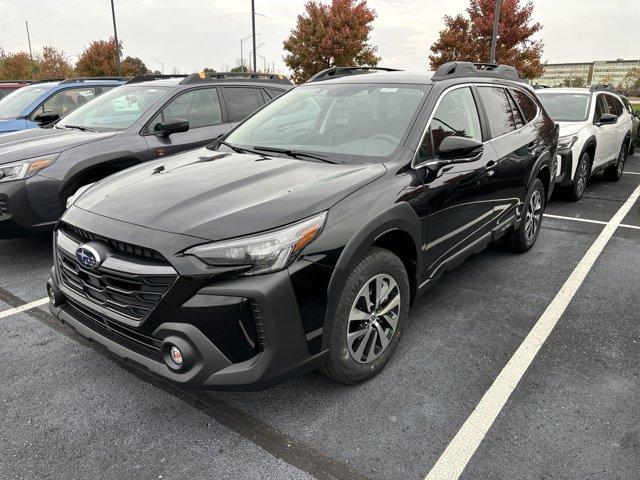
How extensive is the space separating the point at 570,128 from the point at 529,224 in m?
2.94

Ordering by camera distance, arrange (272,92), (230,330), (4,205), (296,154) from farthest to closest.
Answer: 1. (272,92)
2. (4,205)
3. (296,154)
4. (230,330)

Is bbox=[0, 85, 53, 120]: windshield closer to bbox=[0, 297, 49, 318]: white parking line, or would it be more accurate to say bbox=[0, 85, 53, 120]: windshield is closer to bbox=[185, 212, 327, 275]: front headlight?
bbox=[0, 297, 49, 318]: white parking line

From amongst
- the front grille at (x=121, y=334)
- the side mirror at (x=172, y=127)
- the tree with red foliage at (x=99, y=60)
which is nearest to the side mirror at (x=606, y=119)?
the side mirror at (x=172, y=127)

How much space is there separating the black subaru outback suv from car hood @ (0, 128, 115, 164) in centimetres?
186

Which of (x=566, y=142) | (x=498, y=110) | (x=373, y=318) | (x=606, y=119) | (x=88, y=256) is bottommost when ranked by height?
(x=373, y=318)

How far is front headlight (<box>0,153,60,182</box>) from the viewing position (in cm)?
436

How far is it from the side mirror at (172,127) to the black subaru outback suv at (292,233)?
144 cm

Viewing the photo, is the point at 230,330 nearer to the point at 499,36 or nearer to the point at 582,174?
the point at 582,174

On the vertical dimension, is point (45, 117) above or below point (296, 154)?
above

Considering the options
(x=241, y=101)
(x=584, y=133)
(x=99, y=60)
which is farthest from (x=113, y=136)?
(x=99, y=60)

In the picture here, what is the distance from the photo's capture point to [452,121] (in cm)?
349

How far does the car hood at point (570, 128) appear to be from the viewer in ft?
22.9

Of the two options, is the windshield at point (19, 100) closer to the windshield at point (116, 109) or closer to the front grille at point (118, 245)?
the windshield at point (116, 109)

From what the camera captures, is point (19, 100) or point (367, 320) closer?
point (367, 320)
